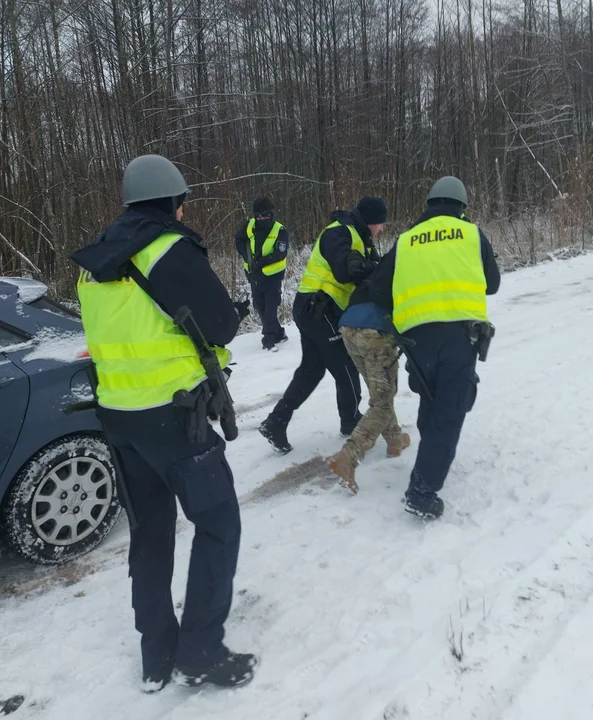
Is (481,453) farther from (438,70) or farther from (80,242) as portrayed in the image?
(438,70)

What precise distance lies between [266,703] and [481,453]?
255cm

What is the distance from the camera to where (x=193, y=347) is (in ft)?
7.27

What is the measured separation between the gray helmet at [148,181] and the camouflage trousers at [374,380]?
1970 mm

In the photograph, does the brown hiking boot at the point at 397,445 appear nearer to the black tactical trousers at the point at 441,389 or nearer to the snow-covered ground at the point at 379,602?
the snow-covered ground at the point at 379,602

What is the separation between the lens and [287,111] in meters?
18.9

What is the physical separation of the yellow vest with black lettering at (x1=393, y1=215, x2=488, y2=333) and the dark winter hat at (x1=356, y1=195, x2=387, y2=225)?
29.4 inches

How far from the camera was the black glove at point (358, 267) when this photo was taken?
391 centimetres

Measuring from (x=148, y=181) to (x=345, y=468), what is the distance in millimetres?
2298

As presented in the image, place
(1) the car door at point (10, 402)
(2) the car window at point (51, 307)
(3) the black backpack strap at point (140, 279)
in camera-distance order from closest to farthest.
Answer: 1. (3) the black backpack strap at point (140, 279)
2. (1) the car door at point (10, 402)
3. (2) the car window at point (51, 307)

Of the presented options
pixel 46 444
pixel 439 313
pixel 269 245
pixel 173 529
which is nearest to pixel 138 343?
pixel 173 529

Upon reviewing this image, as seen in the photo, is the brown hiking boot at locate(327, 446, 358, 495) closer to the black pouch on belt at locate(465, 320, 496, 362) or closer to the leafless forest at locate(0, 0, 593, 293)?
the black pouch on belt at locate(465, 320, 496, 362)

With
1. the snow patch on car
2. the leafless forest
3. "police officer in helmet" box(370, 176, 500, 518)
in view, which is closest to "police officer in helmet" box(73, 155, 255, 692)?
the snow patch on car

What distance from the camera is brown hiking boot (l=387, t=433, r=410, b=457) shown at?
4.38m

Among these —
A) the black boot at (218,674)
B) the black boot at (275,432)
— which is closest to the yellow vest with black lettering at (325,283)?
the black boot at (275,432)
